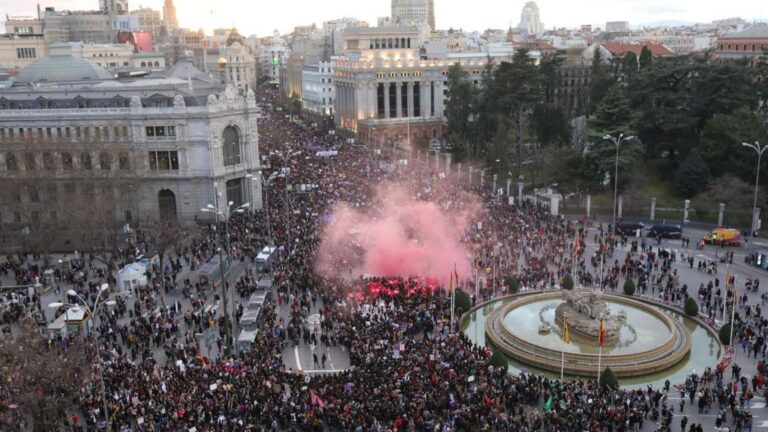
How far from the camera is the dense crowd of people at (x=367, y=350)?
2384cm

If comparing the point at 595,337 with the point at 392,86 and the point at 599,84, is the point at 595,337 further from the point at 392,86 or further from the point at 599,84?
the point at 392,86

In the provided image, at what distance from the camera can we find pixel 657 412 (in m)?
24.4

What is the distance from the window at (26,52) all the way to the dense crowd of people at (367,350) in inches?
3475

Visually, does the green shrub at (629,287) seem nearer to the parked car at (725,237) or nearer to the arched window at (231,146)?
the parked car at (725,237)

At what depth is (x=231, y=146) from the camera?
185 ft

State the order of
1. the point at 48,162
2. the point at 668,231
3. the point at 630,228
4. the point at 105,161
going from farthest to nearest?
the point at 105,161 → the point at 48,162 → the point at 630,228 → the point at 668,231

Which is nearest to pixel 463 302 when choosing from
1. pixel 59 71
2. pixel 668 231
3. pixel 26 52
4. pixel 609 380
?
pixel 609 380

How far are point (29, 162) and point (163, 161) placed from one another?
9936 mm

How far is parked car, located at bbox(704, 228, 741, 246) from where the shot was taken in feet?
149

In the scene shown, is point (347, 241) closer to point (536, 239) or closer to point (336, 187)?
point (536, 239)

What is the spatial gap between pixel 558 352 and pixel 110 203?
32.5 m

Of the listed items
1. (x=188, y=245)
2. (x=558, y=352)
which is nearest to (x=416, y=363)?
(x=558, y=352)

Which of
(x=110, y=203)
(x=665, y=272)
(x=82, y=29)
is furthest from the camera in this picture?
(x=82, y=29)

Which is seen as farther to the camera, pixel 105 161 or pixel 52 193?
pixel 105 161
